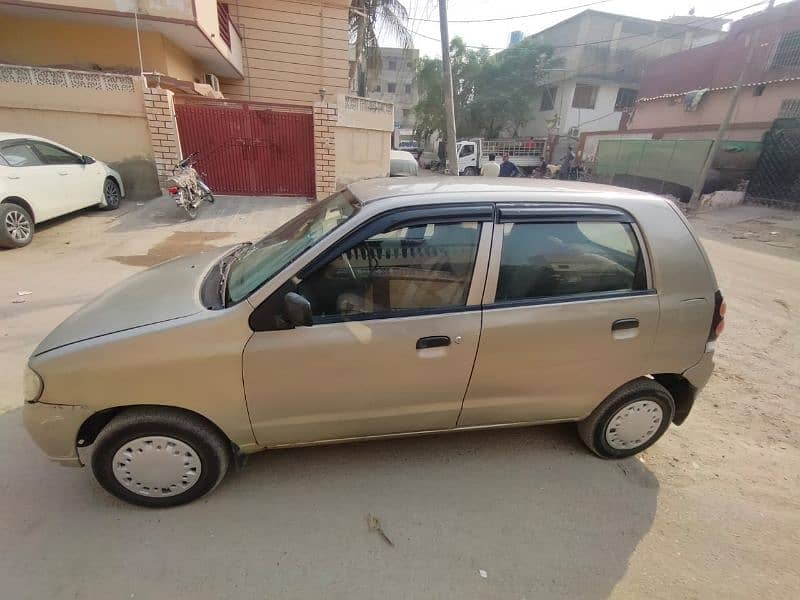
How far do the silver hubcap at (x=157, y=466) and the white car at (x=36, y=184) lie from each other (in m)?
5.79

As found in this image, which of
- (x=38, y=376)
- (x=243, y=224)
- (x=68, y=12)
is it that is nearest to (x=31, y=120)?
(x=68, y=12)

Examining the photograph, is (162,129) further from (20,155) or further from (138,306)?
(138,306)

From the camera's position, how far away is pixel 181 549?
1.84 m

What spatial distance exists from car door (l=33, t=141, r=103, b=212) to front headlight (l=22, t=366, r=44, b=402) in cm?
636

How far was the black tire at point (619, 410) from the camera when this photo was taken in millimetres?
2326

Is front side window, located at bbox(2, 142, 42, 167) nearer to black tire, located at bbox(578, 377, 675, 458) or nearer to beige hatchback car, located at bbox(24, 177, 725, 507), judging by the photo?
beige hatchback car, located at bbox(24, 177, 725, 507)

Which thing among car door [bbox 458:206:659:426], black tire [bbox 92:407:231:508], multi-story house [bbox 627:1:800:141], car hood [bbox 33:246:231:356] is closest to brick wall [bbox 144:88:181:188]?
car hood [bbox 33:246:231:356]

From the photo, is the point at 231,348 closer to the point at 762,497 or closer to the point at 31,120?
the point at 762,497

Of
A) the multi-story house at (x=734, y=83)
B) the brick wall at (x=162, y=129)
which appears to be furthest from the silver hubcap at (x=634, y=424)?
the multi-story house at (x=734, y=83)

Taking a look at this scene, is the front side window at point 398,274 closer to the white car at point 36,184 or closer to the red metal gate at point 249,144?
the white car at point 36,184

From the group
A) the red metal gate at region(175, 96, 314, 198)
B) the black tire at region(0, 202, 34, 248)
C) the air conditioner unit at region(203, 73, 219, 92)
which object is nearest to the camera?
the black tire at region(0, 202, 34, 248)

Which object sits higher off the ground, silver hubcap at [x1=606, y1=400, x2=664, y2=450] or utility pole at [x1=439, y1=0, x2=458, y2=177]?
utility pole at [x1=439, y1=0, x2=458, y2=177]

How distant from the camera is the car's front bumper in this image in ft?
5.84

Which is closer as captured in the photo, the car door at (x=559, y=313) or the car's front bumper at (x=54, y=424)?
the car's front bumper at (x=54, y=424)
